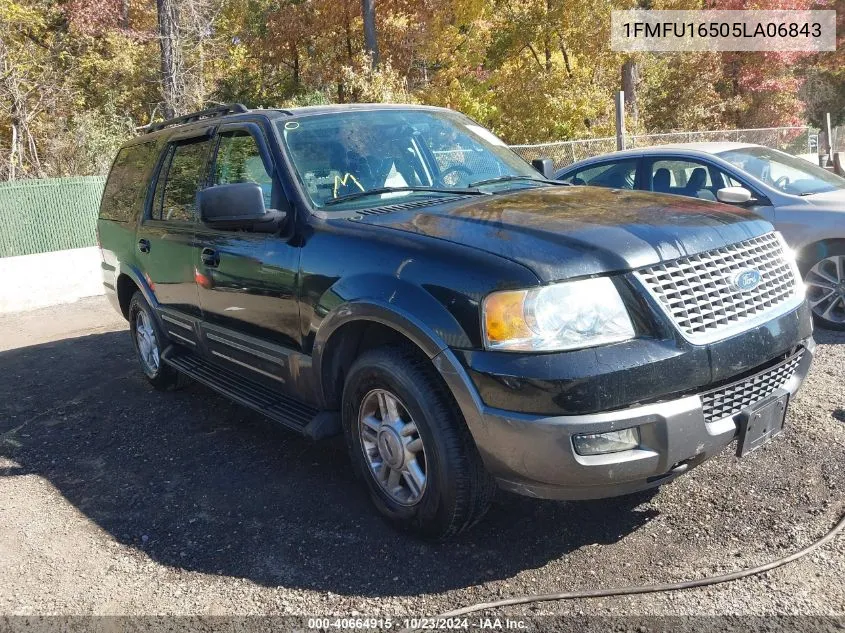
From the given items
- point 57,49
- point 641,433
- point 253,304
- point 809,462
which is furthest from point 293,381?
point 57,49

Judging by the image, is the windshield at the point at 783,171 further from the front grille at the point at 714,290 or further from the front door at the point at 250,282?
the front door at the point at 250,282

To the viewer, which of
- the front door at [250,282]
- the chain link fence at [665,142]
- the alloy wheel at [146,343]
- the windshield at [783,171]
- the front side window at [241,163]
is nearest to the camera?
the front door at [250,282]

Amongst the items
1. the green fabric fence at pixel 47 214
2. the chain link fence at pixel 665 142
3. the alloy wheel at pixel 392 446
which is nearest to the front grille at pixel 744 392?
the alloy wheel at pixel 392 446

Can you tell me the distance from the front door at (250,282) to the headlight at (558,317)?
1317 millimetres

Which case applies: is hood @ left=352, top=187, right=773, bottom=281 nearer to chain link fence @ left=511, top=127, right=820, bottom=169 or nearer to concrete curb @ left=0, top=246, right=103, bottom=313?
chain link fence @ left=511, top=127, right=820, bottom=169

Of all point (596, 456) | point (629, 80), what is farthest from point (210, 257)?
point (629, 80)

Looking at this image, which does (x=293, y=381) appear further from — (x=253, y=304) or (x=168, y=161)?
(x=168, y=161)

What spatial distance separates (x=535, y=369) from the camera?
8.92ft

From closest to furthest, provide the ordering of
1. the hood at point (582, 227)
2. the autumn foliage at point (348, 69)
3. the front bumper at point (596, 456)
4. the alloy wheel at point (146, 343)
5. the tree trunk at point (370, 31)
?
the front bumper at point (596, 456)
the hood at point (582, 227)
the alloy wheel at point (146, 343)
the autumn foliage at point (348, 69)
the tree trunk at point (370, 31)

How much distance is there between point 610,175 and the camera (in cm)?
752

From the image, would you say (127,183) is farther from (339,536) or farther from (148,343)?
(339,536)

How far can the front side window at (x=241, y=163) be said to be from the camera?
4.11 meters

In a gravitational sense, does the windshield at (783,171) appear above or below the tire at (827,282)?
above

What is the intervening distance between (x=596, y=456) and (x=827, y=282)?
462 cm
